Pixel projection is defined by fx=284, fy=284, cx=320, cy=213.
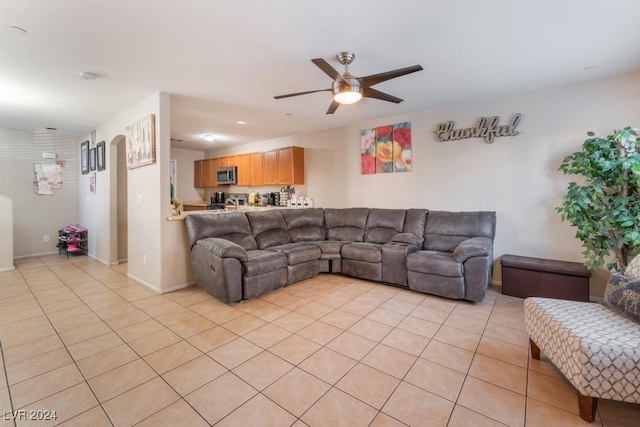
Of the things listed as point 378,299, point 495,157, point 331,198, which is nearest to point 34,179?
point 331,198

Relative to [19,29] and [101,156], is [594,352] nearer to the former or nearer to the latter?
[19,29]

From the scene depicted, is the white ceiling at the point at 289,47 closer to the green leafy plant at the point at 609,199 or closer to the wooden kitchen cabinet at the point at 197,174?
the green leafy plant at the point at 609,199

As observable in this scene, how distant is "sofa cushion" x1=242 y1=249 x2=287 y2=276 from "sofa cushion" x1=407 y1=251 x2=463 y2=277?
166 centimetres

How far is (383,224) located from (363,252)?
73cm

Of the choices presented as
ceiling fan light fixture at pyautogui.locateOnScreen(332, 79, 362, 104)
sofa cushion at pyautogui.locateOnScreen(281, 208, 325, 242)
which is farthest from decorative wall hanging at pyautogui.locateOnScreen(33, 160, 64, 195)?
ceiling fan light fixture at pyautogui.locateOnScreen(332, 79, 362, 104)

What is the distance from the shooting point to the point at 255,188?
23.1ft

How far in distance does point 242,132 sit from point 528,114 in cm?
483

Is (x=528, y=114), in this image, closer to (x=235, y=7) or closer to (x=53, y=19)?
(x=235, y=7)

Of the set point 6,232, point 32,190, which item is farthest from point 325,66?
point 32,190

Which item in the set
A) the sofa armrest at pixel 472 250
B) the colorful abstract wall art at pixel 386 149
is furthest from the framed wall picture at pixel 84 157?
the sofa armrest at pixel 472 250

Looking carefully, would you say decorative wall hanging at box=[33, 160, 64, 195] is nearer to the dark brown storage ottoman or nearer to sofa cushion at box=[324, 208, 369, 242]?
sofa cushion at box=[324, 208, 369, 242]

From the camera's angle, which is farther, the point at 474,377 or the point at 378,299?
the point at 378,299

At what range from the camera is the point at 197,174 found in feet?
26.1

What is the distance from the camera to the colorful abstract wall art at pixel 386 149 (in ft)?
15.3
